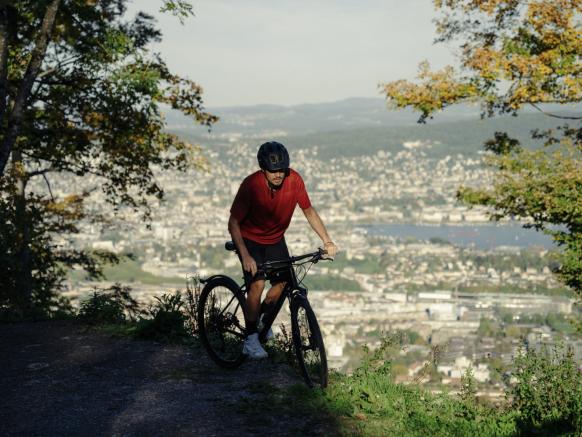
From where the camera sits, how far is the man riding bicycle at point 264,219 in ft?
16.4

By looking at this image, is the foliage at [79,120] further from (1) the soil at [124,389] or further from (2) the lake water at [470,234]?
(2) the lake water at [470,234]

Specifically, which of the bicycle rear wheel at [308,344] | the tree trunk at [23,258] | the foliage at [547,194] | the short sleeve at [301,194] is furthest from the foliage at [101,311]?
the foliage at [547,194]

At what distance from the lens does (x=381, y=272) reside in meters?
82.2

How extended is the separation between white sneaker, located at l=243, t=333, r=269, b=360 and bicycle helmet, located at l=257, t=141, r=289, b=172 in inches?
56.9

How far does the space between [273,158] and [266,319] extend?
4.47 feet

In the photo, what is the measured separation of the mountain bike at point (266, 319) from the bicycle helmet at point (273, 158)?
658mm

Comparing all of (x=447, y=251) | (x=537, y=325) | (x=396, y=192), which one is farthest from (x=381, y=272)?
(x=396, y=192)

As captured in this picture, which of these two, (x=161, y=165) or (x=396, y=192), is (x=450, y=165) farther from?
(x=161, y=165)

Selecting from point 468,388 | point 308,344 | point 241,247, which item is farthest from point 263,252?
point 468,388

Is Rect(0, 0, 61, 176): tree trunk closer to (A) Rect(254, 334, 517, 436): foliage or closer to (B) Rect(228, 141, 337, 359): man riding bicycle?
(B) Rect(228, 141, 337, 359): man riding bicycle

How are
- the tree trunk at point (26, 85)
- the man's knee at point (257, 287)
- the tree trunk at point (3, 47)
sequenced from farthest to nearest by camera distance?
the tree trunk at point (26, 85), the tree trunk at point (3, 47), the man's knee at point (257, 287)

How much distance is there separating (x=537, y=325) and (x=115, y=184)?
110 ft

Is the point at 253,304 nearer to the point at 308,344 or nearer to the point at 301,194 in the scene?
the point at 308,344

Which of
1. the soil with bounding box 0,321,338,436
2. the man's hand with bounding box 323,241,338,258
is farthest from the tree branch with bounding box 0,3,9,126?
the man's hand with bounding box 323,241,338,258
